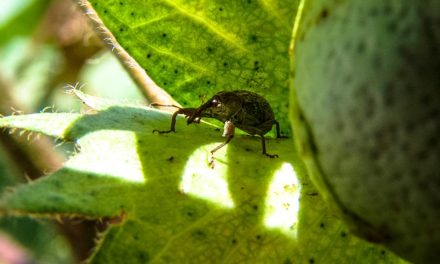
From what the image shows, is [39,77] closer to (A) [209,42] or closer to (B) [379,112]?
(A) [209,42]

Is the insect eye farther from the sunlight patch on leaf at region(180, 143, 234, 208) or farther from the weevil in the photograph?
the sunlight patch on leaf at region(180, 143, 234, 208)

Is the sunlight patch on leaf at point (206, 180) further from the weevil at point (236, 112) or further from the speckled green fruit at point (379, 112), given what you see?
the speckled green fruit at point (379, 112)

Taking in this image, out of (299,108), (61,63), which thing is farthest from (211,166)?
(61,63)

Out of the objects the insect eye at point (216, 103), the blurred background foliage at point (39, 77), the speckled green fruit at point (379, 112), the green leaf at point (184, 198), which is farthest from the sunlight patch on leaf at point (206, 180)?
the blurred background foliage at point (39, 77)

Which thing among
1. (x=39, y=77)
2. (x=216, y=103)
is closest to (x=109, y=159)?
(x=216, y=103)

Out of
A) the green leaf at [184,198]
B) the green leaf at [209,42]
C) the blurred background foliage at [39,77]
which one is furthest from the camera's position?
the blurred background foliage at [39,77]

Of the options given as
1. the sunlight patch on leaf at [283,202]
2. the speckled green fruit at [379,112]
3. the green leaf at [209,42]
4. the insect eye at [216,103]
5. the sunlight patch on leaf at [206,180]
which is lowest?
the sunlight patch on leaf at [283,202]
